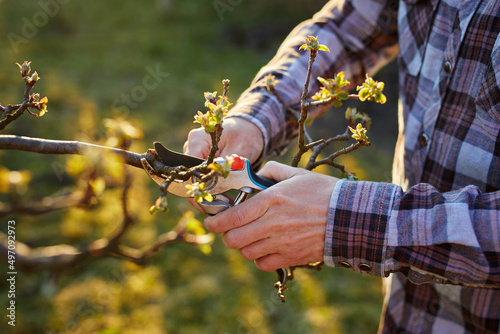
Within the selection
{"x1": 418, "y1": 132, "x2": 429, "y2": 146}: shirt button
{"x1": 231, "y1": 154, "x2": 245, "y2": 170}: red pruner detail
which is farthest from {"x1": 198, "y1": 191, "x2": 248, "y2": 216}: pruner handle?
{"x1": 418, "y1": 132, "x2": 429, "y2": 146}: shirt button

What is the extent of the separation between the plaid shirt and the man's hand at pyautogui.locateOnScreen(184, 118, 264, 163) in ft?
0.18

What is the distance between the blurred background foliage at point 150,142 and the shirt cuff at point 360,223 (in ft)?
3.49

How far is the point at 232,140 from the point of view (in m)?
1.71

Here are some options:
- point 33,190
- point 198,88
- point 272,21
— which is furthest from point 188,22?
point 33,190

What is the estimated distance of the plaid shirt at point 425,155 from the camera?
1219 mm

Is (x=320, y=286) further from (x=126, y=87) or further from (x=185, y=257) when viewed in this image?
(x=126, y=87)

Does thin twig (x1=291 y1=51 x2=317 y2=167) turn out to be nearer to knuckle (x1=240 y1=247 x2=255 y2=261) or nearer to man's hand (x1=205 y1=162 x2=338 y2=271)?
man's hand (x1=205 y1=162 x2=338 y2=271)

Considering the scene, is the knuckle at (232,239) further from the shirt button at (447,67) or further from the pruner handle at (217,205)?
the shirt button at (447,67)

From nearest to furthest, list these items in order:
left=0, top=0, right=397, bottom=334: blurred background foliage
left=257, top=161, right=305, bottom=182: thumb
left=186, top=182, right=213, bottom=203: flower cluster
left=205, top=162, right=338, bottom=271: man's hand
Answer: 1. left=186, top=182, right=213, bottom=203: flower cluster
2. left=205, top=162, right=338, bottom=271: man's hand
3. left=257, top=161, right=305, bottom=182: thumb
4. left=0, top=0, right=397, bottom=334: blurred background foliage

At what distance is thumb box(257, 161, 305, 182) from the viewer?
1.45 meters

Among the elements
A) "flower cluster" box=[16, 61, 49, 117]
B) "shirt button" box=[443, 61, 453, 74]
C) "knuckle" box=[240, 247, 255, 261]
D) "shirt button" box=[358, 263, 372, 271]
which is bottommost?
"knuckle" box=[240, 247, 255, 261]

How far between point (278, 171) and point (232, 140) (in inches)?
12.6

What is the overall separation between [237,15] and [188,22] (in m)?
1.43

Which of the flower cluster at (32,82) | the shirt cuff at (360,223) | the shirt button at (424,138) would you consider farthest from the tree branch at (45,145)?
the shirt button at (424,138)
